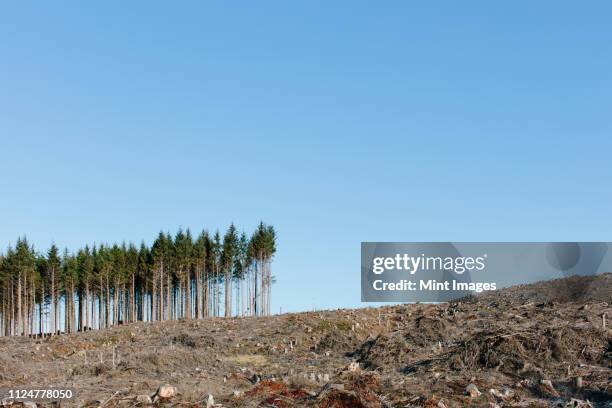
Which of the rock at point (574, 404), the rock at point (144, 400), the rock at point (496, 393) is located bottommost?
the rock at point (574, 404)

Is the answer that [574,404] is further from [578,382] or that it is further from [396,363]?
[396,363]

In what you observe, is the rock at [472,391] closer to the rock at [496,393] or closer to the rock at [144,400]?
the rock at [496,393]

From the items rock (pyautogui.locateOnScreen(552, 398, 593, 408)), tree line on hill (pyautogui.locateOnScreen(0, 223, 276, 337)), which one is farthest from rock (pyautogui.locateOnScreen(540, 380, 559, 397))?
tree line on hill (pyautogui.locateOnScreen(0, 223, 276, 337))

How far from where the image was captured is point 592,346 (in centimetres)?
1922

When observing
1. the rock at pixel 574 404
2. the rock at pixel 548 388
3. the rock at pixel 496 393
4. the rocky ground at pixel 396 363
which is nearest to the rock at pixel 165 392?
the rocky ground at pixel 396 363

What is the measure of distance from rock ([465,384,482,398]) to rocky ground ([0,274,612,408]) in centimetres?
2

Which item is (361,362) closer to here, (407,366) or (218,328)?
(407,366)

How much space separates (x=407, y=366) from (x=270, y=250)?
5437 cm

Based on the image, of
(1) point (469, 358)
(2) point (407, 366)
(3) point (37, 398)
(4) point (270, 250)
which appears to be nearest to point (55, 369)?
(3) point (37, 398)

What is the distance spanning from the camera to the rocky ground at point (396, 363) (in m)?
14.3

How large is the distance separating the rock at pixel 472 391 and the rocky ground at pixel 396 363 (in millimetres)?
24

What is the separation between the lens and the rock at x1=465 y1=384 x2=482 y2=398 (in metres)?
14.6

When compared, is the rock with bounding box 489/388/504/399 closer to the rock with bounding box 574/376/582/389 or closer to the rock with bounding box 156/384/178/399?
the rock with bounding box 574/376/582/389

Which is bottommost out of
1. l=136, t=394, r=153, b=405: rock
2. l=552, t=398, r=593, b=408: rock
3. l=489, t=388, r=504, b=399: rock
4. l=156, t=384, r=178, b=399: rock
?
l=552, t=398, r=593, b=408: rock
